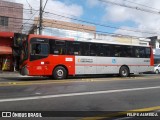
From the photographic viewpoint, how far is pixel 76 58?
20984mm

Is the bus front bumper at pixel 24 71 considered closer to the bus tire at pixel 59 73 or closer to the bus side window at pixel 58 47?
the bus tire at pixel 59 73

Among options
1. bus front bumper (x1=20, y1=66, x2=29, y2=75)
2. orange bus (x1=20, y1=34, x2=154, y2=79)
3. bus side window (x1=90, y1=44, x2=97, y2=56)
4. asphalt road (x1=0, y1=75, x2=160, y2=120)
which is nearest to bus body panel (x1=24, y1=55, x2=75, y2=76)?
orange bus (x1=20, y1=34, x2=154, y2=79)

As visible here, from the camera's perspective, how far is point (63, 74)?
2028 centimetres

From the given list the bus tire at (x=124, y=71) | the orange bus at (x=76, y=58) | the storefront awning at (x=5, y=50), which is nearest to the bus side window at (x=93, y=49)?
the orange bus at (x=76, y=58)

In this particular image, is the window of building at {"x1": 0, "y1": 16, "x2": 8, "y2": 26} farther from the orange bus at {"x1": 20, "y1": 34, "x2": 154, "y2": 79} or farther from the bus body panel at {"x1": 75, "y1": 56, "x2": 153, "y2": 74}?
the bus body panel at {"x1": 75, "y1": 56, "x2": 153, "y2": 74}

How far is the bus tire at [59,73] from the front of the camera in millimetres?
19922

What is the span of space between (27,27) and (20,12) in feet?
15.4

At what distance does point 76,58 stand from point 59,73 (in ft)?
5.87

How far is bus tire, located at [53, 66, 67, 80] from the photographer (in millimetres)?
19922

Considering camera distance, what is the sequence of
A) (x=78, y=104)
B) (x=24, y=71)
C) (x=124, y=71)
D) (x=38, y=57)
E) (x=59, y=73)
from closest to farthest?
(x=78, y=104) < (x=24, y=71) < (x=38, y=57) < (x=59, y=73) < (x=124, y=71)

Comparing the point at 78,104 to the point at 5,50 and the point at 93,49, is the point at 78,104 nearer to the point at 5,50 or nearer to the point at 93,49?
the point at 93,49

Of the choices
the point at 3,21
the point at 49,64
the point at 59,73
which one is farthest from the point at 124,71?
the point at 3,21

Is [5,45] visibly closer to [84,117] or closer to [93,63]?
[93,63]

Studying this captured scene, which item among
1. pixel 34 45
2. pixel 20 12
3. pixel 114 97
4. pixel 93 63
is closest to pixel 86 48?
pixel 93 63
